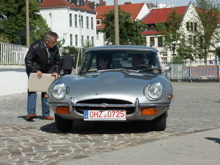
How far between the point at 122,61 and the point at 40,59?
1.82 m

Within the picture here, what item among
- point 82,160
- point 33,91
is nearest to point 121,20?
point 33,91

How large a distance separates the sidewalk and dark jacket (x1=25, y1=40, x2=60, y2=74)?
12.0ft

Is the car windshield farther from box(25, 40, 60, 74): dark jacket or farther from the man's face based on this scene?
box(25, 40, 60, 74): dark jacket

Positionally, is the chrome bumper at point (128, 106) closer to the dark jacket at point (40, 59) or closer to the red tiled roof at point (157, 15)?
the dark jacket at point (40, 59)

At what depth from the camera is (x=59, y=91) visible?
27.5 ft

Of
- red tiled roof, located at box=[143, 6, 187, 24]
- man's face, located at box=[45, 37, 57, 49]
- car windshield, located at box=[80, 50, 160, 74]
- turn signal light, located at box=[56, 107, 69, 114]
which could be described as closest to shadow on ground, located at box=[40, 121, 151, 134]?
turn signal light, located at box=[56, 107, 69, 114]

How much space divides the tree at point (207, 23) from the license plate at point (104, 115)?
167 feet

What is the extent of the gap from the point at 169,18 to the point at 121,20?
10.1 meters

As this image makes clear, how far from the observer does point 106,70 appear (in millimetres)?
9305

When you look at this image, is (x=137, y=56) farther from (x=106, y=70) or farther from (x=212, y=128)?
(x=212, y=128)

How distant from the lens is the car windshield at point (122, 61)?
9.41 m

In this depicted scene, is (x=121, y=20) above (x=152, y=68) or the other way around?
above

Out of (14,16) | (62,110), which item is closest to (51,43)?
(62,110)

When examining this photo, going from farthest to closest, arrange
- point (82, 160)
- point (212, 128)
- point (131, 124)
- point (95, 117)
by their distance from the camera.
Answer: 1. point (131, 124)
2. point (212, 128)
3. point (95, 117)
4. point (82, 160)
